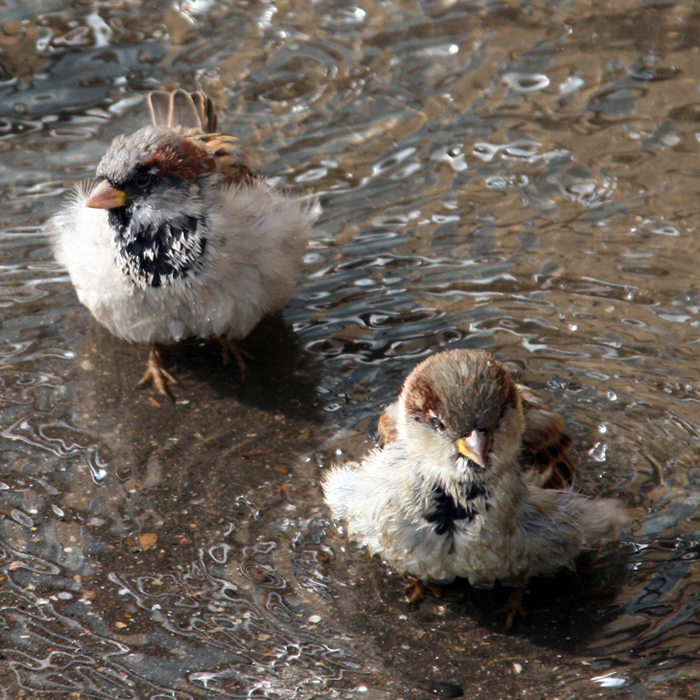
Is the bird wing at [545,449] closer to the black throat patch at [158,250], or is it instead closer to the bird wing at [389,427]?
the bird wing at [389,427]

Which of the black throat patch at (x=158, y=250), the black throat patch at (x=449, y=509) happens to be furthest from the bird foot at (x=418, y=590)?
the black throat patch at (x=158, y=250)

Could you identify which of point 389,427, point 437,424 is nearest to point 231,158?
point 389,427

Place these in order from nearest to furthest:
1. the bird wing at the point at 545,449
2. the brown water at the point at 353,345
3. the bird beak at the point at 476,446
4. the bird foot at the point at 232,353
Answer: the bird beak at the point at 476,446, the brown water at the point at 353,345, the bird wing at the point at 545,449, the bird foot at the point at 232,353

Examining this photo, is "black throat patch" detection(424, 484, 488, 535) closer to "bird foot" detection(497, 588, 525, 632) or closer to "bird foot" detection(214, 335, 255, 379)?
"bird foot" detection(497, 588, 525, 632)

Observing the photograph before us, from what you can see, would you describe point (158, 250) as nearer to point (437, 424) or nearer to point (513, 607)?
point (437, 424)

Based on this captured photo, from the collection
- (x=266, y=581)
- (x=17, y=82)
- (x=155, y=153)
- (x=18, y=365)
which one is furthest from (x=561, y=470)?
(x=17, y=82)

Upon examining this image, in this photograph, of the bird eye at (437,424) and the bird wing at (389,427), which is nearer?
the bird eye at (437,424)

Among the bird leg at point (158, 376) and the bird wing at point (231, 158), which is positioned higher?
the bird wing at point (231, 158)
